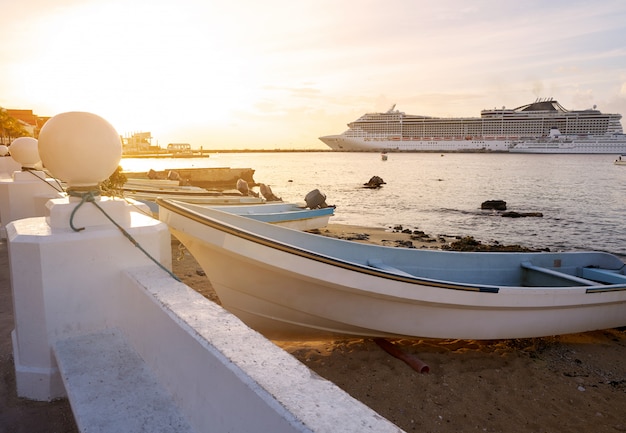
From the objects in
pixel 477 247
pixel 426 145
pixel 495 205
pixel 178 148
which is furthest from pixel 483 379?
pixel 178 148

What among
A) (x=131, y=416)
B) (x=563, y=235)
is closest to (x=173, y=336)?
(x=131, y=416)

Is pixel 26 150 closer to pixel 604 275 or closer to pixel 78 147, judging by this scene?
pixel 78 147

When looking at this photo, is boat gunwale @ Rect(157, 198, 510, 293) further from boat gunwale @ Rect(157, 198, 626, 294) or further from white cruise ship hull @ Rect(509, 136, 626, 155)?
white cruise ship hull @ Rect(509, 136, 626, 155)

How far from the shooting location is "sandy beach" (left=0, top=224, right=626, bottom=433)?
4625mm

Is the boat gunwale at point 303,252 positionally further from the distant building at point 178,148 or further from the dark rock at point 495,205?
the distant building at point 178,148

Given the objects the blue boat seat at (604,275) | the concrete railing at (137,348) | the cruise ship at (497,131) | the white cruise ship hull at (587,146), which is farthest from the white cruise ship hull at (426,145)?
the concrete railing at (137,348)

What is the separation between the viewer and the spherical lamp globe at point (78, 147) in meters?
2.91

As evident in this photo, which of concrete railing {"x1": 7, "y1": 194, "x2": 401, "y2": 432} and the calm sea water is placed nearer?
concrete railing {"x1": 7, "y1": 194, "x2": 401, "y2": 432}

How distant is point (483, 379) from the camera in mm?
5492

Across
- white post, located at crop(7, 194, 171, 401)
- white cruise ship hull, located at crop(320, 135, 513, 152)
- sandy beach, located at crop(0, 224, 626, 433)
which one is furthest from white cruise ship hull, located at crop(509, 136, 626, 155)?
white post, located at crop(7, 194, 171, 401)

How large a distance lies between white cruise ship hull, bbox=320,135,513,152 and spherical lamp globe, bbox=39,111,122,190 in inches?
4605

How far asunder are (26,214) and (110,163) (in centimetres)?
519

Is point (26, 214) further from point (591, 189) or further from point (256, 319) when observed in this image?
point (591, 189)

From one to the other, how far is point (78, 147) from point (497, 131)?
121m
